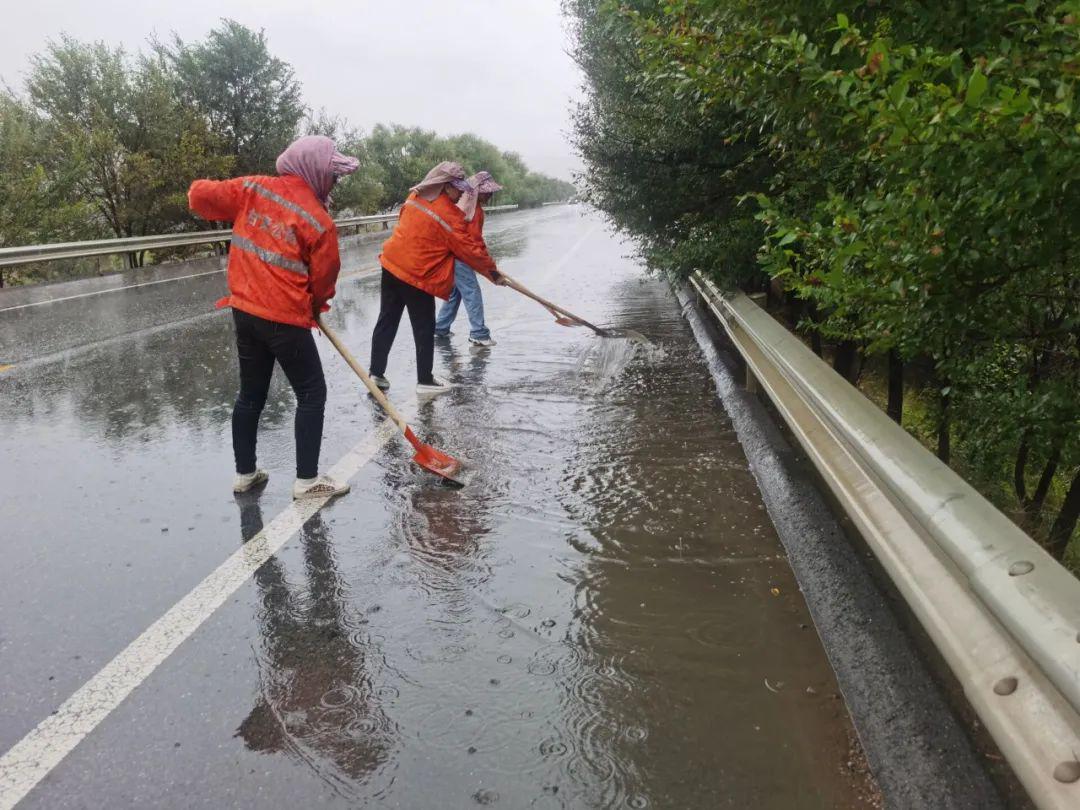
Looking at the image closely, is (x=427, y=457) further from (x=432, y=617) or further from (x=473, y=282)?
(x=473, y=282)

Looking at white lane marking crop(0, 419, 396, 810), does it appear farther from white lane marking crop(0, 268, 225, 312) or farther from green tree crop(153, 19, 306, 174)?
green tree crop(153, 19, 306, 174)

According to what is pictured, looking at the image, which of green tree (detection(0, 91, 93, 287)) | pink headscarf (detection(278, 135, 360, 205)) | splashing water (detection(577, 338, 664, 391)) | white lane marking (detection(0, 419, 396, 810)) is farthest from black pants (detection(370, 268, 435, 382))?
green tree (detection(0, 91, 93, 287))

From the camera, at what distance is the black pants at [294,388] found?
4496 millimetres

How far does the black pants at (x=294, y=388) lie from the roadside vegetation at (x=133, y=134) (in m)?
9.61

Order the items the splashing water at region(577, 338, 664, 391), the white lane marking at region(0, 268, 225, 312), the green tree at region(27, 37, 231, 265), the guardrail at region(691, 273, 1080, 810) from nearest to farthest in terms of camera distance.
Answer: the guardrail at region(691, 273, 1080, 810) < the splashing water at region(577, 338, 664, 391) < the white lane marking at region(0, 268, 225, 312) < the green tree at region(27, 37, 231, 265)

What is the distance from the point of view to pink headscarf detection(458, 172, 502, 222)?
23.4ft

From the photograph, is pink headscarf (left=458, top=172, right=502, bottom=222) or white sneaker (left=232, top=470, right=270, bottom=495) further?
pink headscarf (left=458, top=172, right=502, bottom=222)

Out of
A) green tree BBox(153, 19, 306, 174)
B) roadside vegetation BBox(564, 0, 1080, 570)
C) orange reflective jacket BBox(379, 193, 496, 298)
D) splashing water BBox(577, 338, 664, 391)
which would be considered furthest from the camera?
green tree BBox(153, 19, 306, 174)

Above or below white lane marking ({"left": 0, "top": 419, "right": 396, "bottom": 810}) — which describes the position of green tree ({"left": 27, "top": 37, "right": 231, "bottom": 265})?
above

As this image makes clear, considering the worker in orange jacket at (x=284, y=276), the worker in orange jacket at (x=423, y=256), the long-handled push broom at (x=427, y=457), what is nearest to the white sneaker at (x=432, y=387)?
the worker in orange jacket at (x=423, y=256)

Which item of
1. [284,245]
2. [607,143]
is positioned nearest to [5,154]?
[607,143]

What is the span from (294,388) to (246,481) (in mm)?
590

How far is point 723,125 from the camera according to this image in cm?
619

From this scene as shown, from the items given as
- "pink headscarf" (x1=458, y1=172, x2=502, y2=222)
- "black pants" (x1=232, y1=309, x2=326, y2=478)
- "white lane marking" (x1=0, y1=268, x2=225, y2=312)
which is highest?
"pink headscarf" (x1=458, y1=172, x2=502, y2=222)
